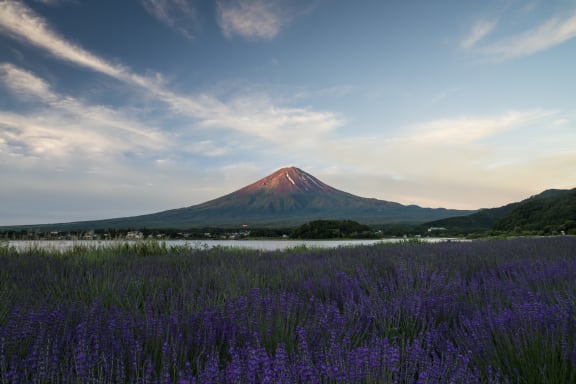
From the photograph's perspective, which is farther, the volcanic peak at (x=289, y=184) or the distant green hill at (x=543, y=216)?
the volcanic peak at (x=289, y=184)

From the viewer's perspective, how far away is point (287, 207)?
135000mm

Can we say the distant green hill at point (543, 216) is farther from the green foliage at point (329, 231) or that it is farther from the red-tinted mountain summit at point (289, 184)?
the red-tinted mountain summit at point (289, 184)

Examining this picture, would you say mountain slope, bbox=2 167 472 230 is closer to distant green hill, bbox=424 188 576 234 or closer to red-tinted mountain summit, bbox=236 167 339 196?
red-tinted mountain summit, bbox=236 167 339 196

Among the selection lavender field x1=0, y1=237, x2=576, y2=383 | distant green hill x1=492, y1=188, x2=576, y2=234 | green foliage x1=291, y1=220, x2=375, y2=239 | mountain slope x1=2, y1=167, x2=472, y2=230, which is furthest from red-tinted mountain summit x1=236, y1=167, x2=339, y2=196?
lavender field x1=0, y1=237, x2=576, y2=383

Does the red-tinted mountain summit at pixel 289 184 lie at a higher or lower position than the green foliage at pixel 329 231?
higher

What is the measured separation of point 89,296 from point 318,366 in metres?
2.70

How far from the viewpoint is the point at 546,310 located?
2588mm

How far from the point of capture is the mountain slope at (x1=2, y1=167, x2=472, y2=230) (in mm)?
116875

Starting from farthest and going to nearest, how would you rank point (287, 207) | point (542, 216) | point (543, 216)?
point (287, 207), point (542, 216), point (543, 216)

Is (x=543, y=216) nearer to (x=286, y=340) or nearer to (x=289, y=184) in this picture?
(x=286, y=340)

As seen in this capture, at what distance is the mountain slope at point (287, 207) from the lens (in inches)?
4601

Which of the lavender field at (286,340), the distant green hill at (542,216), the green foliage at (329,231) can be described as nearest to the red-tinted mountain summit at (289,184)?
the green foliage at (329,231)

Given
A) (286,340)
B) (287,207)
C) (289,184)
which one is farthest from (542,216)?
(289,184)

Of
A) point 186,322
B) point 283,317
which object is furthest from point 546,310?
point 186,322
